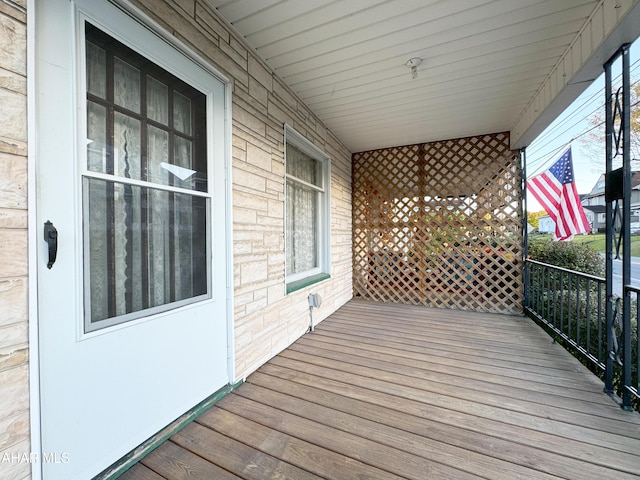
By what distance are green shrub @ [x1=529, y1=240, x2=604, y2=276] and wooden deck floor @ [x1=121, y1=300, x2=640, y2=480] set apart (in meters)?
1.70

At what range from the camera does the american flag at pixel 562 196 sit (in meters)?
3.04

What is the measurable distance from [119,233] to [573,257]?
189 inches

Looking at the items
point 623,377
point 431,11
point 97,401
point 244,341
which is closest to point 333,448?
point 244,341

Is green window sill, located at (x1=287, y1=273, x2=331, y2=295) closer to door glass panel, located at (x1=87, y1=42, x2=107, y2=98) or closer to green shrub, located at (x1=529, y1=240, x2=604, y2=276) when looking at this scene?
door glass panel, located at (x1=87, y1=42, x2=107, y2=98)

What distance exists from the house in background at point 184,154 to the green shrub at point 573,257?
1693mm

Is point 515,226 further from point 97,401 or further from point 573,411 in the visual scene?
point 97,401

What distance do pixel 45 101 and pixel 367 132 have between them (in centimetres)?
326

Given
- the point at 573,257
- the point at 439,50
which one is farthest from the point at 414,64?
the point at 573,257

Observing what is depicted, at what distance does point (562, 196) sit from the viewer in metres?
3.16

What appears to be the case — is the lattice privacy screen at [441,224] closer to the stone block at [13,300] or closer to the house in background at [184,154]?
the house in background at [184,154]

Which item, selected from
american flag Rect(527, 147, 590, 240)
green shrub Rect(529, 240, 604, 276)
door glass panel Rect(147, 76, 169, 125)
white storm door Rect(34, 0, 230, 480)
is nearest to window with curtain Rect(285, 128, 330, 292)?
white storm door Rect(34, 0, 230, 480)

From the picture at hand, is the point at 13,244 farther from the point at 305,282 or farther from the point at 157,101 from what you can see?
the point at 305,282

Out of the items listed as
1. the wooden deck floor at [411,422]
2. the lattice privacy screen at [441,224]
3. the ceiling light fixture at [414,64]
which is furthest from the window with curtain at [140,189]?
the lattice privacy screen at [441,224]

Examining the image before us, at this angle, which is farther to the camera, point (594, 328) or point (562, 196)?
point (562, 196)
